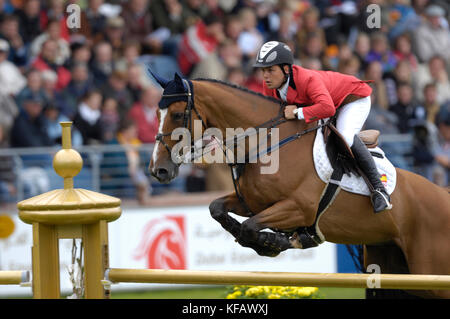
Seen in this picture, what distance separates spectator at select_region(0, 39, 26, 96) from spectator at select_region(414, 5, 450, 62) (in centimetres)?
679

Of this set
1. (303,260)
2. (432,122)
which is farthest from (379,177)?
(432,122)

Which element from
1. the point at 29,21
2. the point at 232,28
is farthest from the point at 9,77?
the point at 232,28

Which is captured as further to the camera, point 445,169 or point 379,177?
point 445,169

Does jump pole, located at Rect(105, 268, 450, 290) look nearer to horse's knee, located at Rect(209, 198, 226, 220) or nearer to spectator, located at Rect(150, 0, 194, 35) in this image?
horse's knee, located at Rect(209, 198, 226, 220)

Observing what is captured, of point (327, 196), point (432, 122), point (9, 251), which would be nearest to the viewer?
point (327, 196)

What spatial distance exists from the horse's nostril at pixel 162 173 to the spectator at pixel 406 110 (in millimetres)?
6441

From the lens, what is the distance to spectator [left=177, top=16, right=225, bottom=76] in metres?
10.6

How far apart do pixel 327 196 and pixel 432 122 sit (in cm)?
617

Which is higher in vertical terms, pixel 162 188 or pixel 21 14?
pixel 21 14

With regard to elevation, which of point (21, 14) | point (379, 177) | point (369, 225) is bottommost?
point (369, 225)

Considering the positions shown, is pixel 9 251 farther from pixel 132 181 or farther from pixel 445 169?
pixel 445 169

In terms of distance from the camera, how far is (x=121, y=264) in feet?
29.0

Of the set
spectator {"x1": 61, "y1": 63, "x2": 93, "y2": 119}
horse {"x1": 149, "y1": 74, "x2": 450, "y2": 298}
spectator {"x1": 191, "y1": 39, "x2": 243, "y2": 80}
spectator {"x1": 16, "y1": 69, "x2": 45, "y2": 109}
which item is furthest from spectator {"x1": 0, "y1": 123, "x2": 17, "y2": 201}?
horse {"x1": 149, "y1": 74, "x2": 450, "y2": 298}

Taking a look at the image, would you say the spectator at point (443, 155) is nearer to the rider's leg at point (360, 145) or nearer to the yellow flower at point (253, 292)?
the rider's leg at point (360, 145)
